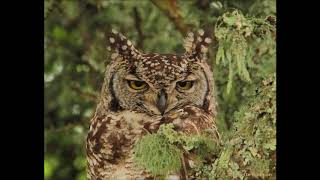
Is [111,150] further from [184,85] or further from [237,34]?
[237,34]

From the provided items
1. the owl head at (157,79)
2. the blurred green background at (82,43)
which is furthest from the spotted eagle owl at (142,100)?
the blurred green background at (82,43)

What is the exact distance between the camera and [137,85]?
1.56 metres

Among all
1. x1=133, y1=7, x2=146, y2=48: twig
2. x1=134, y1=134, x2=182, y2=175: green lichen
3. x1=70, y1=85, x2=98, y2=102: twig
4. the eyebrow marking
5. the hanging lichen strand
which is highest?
x1=133, y1=7, x2=146, y2=48: twig

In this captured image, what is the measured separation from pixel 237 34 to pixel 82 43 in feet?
2.49

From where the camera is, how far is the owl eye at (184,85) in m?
1.54

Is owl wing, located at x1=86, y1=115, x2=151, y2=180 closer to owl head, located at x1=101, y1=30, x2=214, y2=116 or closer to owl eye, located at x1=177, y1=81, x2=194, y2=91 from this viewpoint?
owl head, located at x1=101, y1=30, x2=214, y2=116

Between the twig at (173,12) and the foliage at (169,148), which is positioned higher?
the twig at (173,12)

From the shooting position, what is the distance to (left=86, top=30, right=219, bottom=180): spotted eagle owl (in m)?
1.54

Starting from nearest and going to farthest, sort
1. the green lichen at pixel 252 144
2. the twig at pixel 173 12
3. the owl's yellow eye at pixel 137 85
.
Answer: the green lichen at pixel 252 144, the owl's yellow eye at pixel 137 85, the twig at pixel 173 12

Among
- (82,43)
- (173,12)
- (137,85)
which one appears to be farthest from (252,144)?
(82,43)

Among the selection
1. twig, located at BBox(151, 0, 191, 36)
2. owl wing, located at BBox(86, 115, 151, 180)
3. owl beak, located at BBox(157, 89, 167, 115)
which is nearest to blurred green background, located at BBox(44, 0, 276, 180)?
twig, located at BBox(151, 0, 191, 36)

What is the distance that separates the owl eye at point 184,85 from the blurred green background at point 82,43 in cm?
47

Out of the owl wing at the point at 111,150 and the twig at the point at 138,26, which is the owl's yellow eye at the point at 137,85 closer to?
the owl wing at the point at 111,150

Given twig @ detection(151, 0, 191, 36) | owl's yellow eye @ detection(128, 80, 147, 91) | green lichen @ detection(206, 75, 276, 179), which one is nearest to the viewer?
green lichen @ detection(206, 75, 276, 179)
